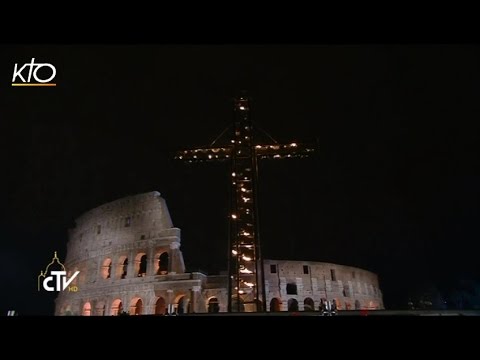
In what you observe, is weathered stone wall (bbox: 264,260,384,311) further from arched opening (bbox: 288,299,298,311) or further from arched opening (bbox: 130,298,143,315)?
arched opening (bbox: 130,298,143,315)

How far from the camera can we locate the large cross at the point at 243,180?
17469 mm

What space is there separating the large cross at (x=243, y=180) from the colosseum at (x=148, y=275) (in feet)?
23.6

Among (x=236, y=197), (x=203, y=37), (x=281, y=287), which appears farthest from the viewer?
(x=281, y=287)

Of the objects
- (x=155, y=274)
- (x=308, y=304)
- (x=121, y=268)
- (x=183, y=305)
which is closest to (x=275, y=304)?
(x=308, y=304)

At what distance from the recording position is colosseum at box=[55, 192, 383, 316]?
2459 cm

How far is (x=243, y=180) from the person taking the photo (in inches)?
721

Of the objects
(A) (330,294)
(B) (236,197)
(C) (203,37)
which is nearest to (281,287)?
(A) (330,294)

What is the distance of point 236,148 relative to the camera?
718 inches

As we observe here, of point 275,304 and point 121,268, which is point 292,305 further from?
point 121,268

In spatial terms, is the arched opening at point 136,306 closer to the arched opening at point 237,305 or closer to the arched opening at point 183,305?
the arched opening at point 183,305

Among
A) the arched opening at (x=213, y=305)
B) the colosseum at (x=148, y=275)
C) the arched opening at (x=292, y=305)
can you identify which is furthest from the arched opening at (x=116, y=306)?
the arched opening at (x=292, y=305)
